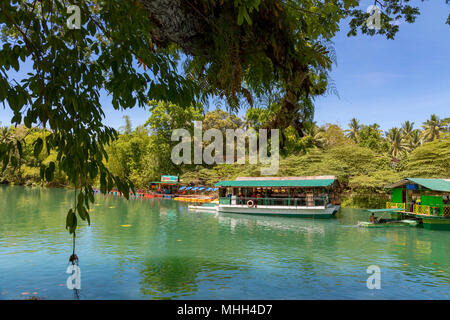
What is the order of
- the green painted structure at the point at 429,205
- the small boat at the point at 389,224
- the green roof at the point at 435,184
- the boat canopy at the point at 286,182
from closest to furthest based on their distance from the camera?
the green painted structure at the point at 429,205 → the green roof at the point at 435,184 → the small boat at the point at 389,224 → the boat canopy at the point at 286,182

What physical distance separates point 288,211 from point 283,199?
1.01m

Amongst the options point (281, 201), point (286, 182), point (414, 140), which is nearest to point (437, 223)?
point (286, 182)

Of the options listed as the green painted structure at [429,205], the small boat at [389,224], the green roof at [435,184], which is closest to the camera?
the green painted structure at [429,205]

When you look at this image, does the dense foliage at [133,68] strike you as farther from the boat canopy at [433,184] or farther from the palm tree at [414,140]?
the palm tree at [414,140]

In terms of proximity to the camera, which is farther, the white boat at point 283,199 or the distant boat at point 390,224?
the white boat at point 283,199

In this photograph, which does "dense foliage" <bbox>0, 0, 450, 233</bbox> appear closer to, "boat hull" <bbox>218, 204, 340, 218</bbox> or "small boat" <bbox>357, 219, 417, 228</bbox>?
"small boat" <bbox>357, 219, 417, 228</bbox>

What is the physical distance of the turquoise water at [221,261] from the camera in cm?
843

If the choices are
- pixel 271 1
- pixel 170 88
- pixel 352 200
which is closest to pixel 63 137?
pixel 170 88

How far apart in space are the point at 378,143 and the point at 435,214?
22.0 meters

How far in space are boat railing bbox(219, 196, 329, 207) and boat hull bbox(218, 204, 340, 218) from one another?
0.44 metres

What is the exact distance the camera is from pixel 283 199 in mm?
24688

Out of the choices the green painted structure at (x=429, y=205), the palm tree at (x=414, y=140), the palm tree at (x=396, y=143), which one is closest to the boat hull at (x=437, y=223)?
the green painted structure at (x=429, y=205)

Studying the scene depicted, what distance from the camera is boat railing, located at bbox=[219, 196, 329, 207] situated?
24.2 metres

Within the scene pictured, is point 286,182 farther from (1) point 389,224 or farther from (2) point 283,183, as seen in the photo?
(1) point 389,224
